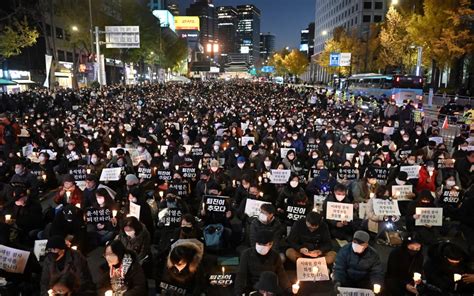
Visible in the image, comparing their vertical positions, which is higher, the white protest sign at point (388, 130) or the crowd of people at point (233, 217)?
the white protest sign at point (388, 130)

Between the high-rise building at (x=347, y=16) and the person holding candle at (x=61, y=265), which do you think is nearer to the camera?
the person holding candle at (x=61, y=265)

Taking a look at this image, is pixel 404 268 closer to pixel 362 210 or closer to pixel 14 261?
pixel 362 210

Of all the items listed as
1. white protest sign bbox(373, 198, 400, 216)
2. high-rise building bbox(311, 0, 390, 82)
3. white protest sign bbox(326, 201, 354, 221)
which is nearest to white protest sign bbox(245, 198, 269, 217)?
white protest sign bbox(326, 201, 354, 221)

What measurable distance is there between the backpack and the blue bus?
25.5 meters

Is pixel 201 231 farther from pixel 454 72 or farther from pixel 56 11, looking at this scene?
pixel 454 72

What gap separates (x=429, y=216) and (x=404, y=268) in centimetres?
223

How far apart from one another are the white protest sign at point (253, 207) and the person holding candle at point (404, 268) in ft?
8.89

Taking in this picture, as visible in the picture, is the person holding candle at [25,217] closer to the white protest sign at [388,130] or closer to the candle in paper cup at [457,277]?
the candle in paper cup at [457,277]

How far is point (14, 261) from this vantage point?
6.00 m

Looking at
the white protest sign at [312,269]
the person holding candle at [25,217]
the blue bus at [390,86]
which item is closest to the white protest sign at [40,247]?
the person holding candle at [25,217]

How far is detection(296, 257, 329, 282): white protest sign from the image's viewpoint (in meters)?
6.57

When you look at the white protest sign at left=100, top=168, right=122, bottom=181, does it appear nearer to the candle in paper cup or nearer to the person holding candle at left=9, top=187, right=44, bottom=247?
the person holding candle at left=9, top=187, right=44, bottom=247

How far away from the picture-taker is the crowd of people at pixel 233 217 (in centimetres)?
565

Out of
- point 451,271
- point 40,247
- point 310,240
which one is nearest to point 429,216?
point 451,271
